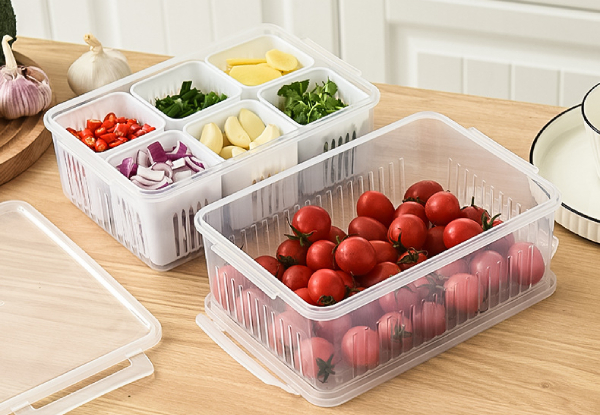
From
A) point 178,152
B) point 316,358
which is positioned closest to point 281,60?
point 178,152

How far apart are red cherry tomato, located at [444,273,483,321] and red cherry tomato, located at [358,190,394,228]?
17 centimetres

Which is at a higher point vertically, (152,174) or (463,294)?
(152,174)

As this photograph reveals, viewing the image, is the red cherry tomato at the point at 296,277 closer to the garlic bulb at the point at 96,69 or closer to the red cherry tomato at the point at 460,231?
the red cherry tomato at the point at 460,231

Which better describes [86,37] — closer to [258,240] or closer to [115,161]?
[115,161]

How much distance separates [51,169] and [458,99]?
28.5 inches

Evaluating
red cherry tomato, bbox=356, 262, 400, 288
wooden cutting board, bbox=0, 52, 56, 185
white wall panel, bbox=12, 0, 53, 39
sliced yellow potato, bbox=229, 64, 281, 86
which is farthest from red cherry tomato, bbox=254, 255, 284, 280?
white wall panel, bbox=12, 0, 53, 39

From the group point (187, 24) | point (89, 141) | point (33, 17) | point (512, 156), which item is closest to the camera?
point (512, 156)

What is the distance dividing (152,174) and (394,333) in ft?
1.36

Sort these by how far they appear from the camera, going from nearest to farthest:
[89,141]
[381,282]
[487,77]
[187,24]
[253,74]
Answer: [381,282] → [89,141] → [253,74] → [487,77] → [187,24]

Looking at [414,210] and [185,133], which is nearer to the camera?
[414,210]

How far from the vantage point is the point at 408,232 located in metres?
1.16

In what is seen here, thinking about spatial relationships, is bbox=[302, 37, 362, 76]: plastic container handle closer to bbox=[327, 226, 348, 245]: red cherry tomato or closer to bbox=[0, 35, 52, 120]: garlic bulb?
bbox=[327, 226, 348, 245]: red cherry tomato

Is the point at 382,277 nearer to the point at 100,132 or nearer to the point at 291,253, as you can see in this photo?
the point at 291,253

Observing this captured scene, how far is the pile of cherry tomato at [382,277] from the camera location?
1.05m
